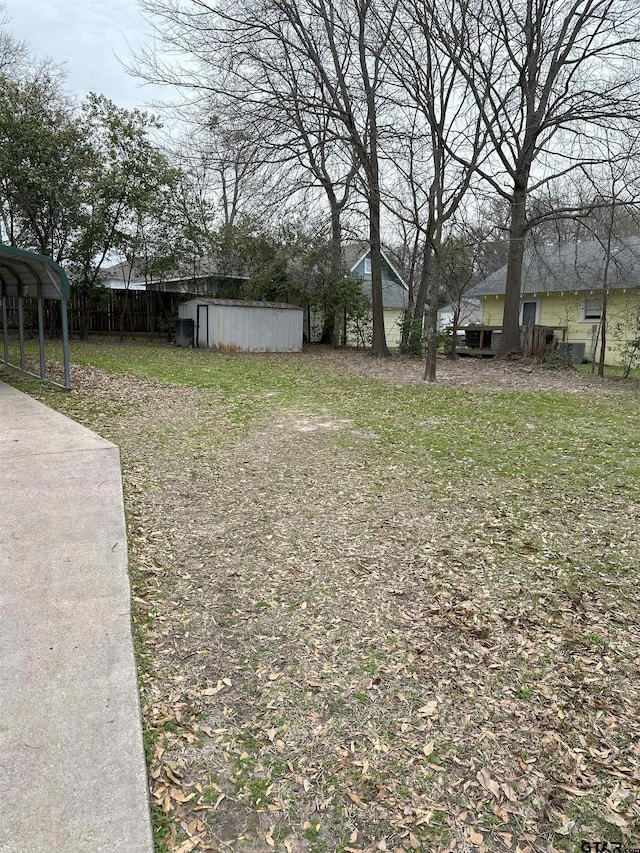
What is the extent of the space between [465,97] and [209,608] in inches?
483

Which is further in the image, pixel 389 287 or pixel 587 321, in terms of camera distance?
pixel 389 287

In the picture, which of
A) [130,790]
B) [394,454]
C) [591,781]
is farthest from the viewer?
[394,454]

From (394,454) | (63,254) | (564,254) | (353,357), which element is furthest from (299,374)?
(564,254)

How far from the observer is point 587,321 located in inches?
680

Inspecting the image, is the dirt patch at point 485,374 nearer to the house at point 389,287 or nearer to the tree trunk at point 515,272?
the tree trunk at point 515,272

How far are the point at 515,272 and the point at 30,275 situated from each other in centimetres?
1128

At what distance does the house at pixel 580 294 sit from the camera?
626 inches

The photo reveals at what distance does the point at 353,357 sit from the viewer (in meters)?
15.8

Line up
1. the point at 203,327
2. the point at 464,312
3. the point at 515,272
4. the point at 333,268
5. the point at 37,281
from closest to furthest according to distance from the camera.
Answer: the point at 37,281, the point at 515,272, the point at 203,327, the point at 333,268, the point at 464,312

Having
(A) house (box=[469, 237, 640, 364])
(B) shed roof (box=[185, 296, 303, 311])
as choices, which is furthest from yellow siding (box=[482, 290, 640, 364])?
→ (B) shed roof (box=[185, 296, 303, 311])

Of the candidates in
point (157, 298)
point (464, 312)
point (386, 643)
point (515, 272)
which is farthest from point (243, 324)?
point (464, 312)

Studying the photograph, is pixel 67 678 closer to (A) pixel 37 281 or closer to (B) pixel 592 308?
(A) pixel 37 281

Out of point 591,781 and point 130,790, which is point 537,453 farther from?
point 130,790

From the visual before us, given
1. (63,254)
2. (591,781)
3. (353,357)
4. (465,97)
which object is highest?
(465,97)
